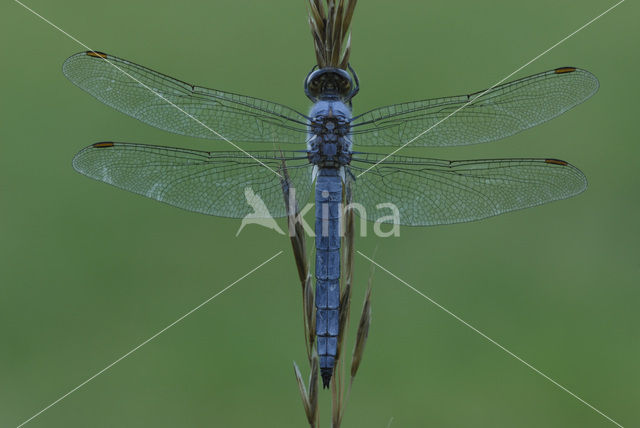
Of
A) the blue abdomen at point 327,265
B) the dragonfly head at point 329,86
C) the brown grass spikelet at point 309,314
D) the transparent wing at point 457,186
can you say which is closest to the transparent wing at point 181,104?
the dragonfly head at point 329,86

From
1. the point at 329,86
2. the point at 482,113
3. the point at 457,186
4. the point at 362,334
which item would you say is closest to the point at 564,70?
the point at 482,113

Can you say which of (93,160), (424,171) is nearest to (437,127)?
(424,171)

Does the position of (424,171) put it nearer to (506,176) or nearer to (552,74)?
(506,176)

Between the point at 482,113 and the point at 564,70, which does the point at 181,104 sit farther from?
the point at 564,70

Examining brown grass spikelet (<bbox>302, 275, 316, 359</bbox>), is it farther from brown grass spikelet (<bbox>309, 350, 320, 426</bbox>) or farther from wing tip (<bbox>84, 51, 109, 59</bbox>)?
wing tip (<bbox>84, 51, 109, 59</bbox>)

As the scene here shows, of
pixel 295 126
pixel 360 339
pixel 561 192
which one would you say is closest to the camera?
pixel 360 339

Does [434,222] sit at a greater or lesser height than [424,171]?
lesser

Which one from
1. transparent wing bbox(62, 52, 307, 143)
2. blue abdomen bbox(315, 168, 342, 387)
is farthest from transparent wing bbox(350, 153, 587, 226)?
transparent wing bbox(62, 52, 307, 143)

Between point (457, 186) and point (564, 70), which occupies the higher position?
point (564, 70)
